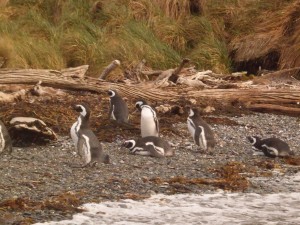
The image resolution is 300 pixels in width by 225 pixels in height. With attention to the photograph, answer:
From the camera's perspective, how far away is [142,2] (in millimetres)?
21484

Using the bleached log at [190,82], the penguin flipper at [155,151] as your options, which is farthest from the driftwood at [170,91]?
the penguin flipper at [155,151]

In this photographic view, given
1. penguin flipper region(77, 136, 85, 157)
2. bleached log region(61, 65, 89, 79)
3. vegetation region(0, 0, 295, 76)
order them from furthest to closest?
1. vegetation region(0, 0, 295, 76)
2. bleached log region(61, 65, 89, 79)
3. penguin flipper region(77, 136, 85, 157)

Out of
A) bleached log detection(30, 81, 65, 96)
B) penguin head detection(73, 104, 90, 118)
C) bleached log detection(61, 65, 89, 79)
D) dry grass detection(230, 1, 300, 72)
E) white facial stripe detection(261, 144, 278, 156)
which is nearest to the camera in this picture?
penguin head detection(73, 104, 90, 118)

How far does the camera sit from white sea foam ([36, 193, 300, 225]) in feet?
24.4

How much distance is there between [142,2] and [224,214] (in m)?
14.1

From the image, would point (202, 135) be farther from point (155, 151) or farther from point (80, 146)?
point (80, 146)

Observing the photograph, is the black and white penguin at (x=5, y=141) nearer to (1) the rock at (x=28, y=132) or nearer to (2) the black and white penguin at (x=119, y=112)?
(1) the rock at (x=28, y=132)

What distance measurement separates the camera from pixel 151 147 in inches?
393

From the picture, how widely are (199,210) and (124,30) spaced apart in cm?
1160

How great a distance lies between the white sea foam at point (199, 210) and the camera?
293 inches

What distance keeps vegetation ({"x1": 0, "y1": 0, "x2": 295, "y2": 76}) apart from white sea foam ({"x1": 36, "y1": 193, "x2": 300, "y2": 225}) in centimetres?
823

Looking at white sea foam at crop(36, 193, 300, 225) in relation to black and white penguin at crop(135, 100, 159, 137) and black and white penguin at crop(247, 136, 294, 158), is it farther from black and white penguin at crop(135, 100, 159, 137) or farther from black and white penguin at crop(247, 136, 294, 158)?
black and white penguin at crop(135, 100, 159, 137)

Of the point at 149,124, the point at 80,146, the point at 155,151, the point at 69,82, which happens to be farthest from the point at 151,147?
the point at 69,82

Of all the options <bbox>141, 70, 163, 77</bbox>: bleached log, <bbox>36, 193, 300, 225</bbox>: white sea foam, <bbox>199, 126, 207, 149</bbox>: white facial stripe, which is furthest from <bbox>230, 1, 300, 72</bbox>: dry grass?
<bbox>36, 193, 300, 225</bbox>: white sea foam
